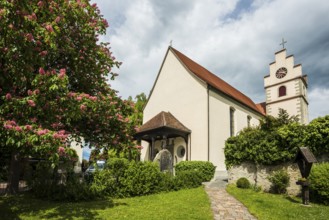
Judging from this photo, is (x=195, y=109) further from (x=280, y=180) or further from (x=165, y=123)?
(x=280, y=180)

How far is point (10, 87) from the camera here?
7.46 metres

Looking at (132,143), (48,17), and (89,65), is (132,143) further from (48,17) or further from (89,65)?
(48,17)

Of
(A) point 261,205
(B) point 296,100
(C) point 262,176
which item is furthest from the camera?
(B) point 296,100

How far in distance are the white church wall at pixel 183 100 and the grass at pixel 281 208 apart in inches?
362

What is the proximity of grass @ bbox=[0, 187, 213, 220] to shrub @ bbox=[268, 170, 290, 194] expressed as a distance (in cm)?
379

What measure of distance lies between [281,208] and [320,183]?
7.41 feet

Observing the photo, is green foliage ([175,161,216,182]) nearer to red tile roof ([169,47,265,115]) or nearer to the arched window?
red tile roof ([169,47,265,115])


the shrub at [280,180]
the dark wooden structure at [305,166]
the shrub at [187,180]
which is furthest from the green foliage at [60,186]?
the dark wooden structure at [305,166]

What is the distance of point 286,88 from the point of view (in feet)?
103

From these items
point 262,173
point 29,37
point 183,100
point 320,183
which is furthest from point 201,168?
point 29,37

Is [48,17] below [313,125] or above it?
above

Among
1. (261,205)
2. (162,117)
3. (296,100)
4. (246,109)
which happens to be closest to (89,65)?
(261,205)

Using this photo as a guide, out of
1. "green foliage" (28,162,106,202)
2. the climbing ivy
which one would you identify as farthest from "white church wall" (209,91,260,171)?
"green foliage" (28,162,106,202)

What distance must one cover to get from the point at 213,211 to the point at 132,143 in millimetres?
4846
